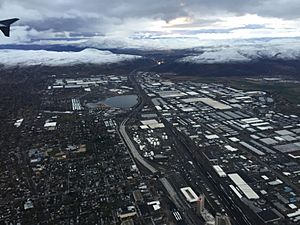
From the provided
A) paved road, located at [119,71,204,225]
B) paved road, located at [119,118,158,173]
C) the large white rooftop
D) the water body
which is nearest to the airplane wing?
paved road, located at [119,71,204,225]

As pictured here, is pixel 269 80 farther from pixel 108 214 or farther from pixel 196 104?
pixel 108 214

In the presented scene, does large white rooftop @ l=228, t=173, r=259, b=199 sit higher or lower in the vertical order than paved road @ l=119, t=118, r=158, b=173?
higher

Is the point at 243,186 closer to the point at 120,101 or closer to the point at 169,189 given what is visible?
the point at 169,189

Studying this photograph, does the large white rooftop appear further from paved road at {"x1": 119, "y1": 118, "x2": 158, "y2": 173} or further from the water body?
the water body

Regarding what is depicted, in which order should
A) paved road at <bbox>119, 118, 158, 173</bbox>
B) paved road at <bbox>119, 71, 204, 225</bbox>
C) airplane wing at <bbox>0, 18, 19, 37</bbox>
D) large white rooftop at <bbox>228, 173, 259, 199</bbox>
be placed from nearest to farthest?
airplane wing at <bbox>0, 18, 19, 37</bbox> < paved road at <bbox>119, 71, 204, 225</bbox> < large white rooftop at <bbox>228, 173, 259, 199</bbox> < paved road at <bbox>119, 118, 158, 173</bbox>

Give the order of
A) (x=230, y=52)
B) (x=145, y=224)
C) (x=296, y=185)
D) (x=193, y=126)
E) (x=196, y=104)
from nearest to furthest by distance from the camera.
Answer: (x=145, y=224) → (x=296, y=185) → (x=193, y=126) → (x=196, y=104) → (x=230, y=52)

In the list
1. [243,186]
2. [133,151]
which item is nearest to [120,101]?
[133,151]

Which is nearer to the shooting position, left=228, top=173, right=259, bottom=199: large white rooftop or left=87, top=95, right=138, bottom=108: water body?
left=228, top=173, right=259, bottom=199: large white rooftop

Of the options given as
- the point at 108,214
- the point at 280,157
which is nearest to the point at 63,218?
the point at 108,214
